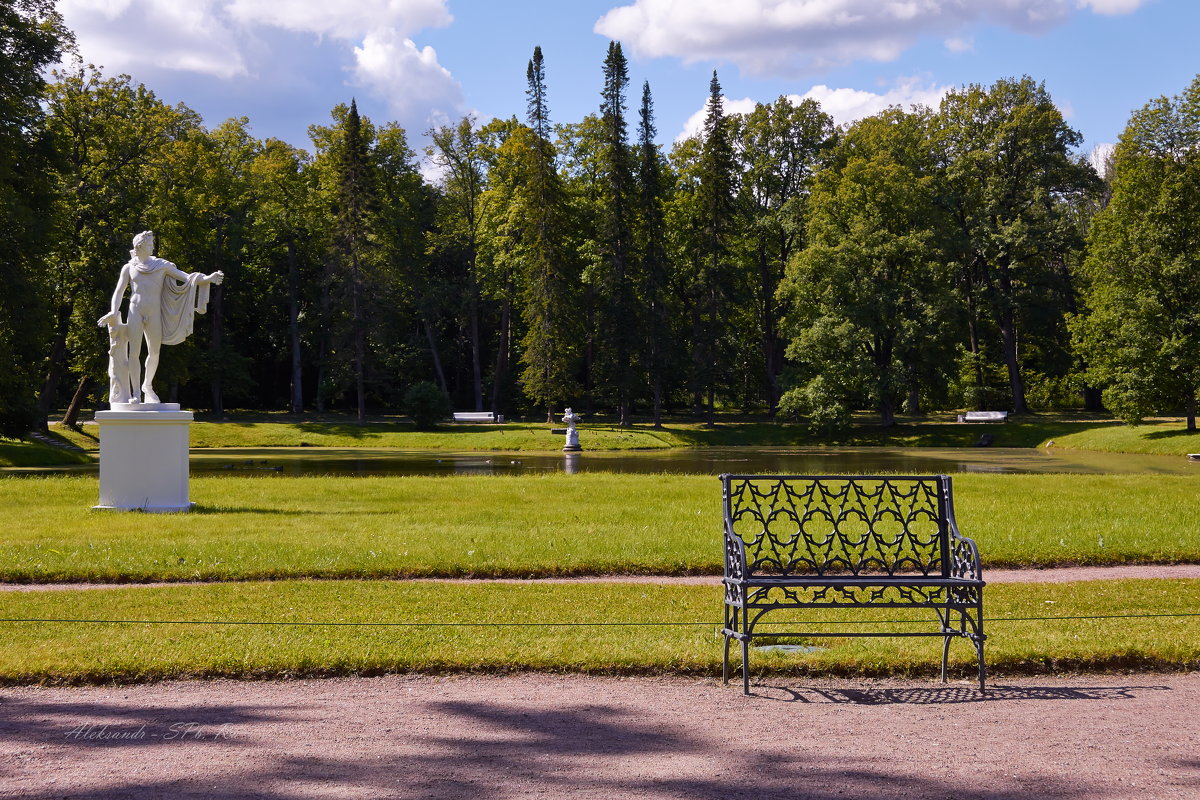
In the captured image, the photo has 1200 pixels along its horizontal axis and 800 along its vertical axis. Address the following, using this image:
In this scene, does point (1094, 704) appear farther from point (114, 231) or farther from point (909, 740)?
point (114, 231)

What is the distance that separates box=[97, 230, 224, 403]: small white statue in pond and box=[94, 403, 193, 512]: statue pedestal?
1.07 meters

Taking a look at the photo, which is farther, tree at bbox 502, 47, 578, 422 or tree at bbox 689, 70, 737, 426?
tree at bbox 689, 70, 737, 426

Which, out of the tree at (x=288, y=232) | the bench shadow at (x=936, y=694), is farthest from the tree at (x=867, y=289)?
the bench shadow at (x=936, y=694)

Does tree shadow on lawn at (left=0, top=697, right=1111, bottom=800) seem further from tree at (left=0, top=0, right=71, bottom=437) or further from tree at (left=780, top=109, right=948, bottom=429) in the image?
tree at (left=780, top=109, right=948, bottom=429)

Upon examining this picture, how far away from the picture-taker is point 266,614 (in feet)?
26.3

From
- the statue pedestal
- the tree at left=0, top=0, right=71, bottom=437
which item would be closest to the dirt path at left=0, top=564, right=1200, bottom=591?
the statue pedestal

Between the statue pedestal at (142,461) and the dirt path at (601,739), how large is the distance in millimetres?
9823

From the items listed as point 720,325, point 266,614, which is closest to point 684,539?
point 266,614

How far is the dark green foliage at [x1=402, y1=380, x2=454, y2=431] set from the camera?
45344 mm

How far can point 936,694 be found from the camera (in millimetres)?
6086

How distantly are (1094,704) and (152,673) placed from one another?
5597 mm

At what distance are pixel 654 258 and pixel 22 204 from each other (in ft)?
89.0

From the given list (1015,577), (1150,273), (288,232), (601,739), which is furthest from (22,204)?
(1150,273)

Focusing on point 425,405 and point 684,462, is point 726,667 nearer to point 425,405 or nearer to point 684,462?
point 684,462
